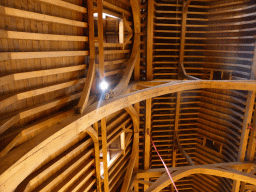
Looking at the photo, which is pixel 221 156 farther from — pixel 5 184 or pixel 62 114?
pixel 5 184

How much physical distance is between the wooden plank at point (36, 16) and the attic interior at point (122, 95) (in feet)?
0.05

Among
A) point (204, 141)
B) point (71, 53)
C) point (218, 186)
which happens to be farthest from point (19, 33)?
point (218, 186)

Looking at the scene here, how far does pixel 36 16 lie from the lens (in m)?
2.88

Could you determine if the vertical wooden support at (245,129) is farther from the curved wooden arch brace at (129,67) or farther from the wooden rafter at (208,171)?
the curved wooden arch brace at (129,67)

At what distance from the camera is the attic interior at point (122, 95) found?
9.03 ft

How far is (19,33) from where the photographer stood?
2625 millimetres

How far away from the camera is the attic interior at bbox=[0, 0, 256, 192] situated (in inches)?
108

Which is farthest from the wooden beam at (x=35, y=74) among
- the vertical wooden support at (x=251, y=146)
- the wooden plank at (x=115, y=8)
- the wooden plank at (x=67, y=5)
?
the vertical wooden support at (x=251, y=146)

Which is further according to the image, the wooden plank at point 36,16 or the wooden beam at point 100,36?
the wooden beam at point 100,36

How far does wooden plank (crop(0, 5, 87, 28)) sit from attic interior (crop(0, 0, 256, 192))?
16mm

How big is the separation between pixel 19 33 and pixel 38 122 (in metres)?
1.39

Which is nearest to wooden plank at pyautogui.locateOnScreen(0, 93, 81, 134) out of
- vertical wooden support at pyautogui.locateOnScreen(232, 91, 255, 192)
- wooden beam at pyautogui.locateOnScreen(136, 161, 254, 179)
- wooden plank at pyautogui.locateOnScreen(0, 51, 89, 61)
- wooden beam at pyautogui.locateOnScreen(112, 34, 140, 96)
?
wooden plank at pyautogui.locateOnScreen(0, 51, 89, 61)

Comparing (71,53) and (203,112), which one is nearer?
(71,53)

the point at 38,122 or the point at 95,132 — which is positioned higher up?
the point at 38,122
